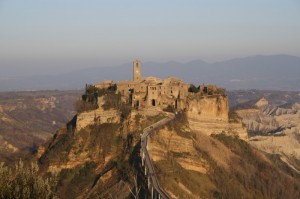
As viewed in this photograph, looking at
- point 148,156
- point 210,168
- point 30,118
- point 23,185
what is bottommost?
point 30,118

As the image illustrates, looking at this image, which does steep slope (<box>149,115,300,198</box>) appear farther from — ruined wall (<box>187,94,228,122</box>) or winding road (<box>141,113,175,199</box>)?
ruined wall (<box>187,94,228,122</box>)

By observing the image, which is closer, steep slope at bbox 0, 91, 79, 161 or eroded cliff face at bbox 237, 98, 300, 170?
eroded cliff face at bbox 237, 98, 300, 170

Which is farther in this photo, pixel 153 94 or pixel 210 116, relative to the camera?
pixel 210 116

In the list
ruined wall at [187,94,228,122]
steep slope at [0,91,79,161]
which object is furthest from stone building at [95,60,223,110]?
steep slope at [0,91,79,161]

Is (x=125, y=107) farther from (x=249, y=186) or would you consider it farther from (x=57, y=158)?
(x=249, y=186)

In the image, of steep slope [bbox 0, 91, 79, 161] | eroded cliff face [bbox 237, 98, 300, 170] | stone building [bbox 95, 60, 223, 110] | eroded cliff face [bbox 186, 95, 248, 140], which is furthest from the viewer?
steep slope [bbox 0, 91, 79, 161]

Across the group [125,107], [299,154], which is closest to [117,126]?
[125,107]

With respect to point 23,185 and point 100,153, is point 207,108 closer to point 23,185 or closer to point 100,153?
point 100,153

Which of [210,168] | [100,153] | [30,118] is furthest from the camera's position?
[30,118]

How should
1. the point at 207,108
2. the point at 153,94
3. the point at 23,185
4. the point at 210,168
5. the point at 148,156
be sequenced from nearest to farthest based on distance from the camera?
the point at 23,185
the point at 148,156
the point at 210,168
the point at 153,94
the point at 207,108

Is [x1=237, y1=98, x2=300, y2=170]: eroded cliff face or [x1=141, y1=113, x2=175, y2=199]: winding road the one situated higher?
[x1=141, y1=113, x2=175, y2=199]: winding road

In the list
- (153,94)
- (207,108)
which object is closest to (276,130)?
(207,108)

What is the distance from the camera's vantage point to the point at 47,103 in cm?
11894

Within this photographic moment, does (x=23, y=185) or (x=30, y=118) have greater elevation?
(x=23, y=185)
